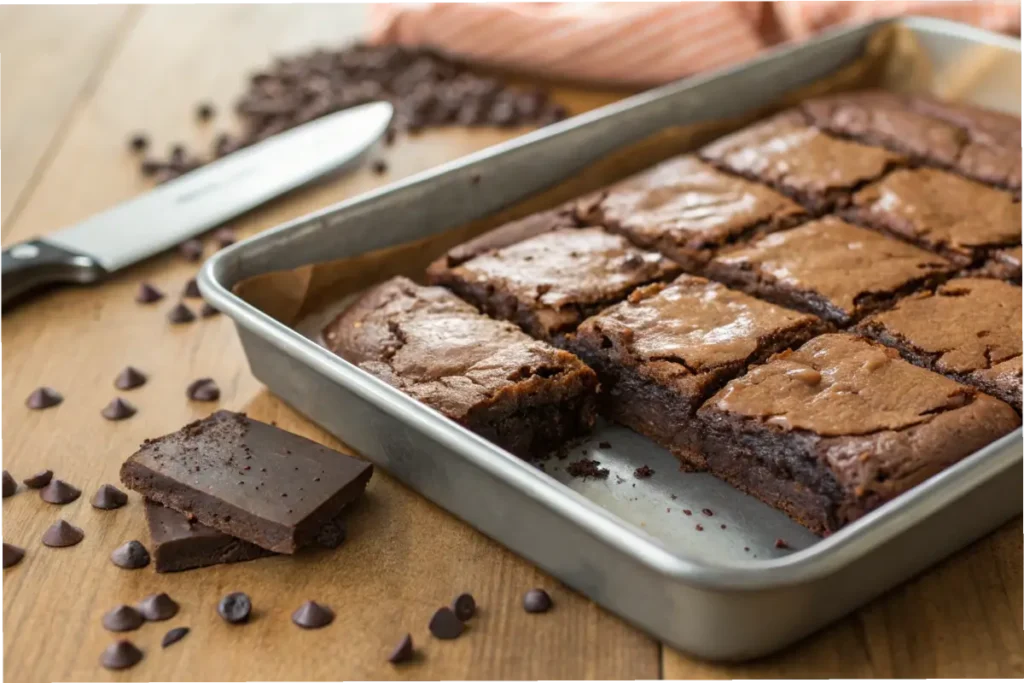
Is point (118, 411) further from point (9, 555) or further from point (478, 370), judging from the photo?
point (478, 370)

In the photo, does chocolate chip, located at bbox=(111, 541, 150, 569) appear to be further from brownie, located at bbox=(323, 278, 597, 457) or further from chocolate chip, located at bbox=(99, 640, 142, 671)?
brownie, located at bbox=(323, 278, 597, 457)

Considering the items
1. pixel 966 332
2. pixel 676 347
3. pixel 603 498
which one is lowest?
pixel 603 498

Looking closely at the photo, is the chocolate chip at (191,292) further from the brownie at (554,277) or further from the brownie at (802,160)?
the brownie at (802,160)

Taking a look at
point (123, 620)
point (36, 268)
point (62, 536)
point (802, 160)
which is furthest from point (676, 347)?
point (36, 268)

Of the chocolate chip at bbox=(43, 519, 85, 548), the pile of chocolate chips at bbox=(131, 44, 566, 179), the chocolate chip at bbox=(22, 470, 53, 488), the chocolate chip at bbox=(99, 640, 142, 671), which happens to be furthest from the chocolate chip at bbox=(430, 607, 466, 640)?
the pile of chocolate chips at bbox=(131, 44, 566, 179)

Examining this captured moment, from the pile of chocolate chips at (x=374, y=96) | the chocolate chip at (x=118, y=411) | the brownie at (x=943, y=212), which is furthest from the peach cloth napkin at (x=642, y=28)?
the chocolate chip at (x=118, y=411)

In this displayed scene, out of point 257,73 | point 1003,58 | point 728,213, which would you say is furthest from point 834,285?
point 257,73
